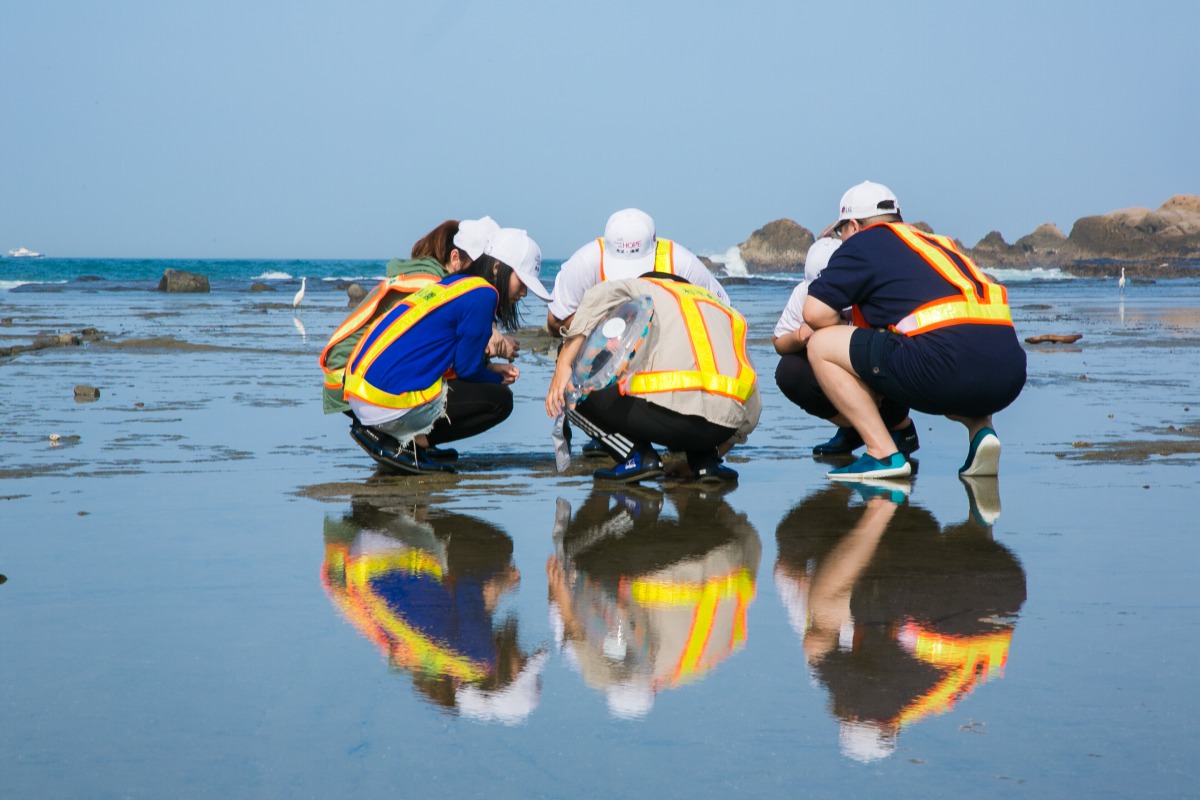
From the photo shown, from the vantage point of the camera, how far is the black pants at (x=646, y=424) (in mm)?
5430

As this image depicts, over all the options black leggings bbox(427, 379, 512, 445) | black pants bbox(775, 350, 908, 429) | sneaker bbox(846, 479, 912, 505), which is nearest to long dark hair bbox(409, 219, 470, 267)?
black leggings bbox(427, 379, 512, 445)

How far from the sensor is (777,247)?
280 feet

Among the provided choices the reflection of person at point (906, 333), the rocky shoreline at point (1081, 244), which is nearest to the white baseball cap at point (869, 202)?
the reflection of person at point (906, 333)

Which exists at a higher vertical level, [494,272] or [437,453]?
[494,272]

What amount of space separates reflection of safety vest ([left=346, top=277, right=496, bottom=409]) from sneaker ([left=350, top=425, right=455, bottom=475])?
0.23m

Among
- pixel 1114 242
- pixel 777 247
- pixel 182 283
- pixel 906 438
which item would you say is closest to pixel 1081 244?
pixel 1114 242

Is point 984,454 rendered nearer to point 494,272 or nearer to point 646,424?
point 646,424

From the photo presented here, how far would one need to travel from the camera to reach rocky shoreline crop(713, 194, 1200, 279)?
82312mm

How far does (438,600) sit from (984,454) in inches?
117

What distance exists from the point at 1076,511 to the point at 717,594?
189 centimetres

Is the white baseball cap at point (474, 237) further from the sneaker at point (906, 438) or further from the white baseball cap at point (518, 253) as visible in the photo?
the sneaker at point (906, 438)

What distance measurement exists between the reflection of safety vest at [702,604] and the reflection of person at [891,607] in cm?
13

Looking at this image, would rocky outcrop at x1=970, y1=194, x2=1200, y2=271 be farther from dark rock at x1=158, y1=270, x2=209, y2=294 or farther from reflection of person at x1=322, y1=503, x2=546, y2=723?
reflection of person at x1=322, y1=503, x2=546, y2=723

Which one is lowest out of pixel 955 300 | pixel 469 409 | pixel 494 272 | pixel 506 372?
pixel 469 409
